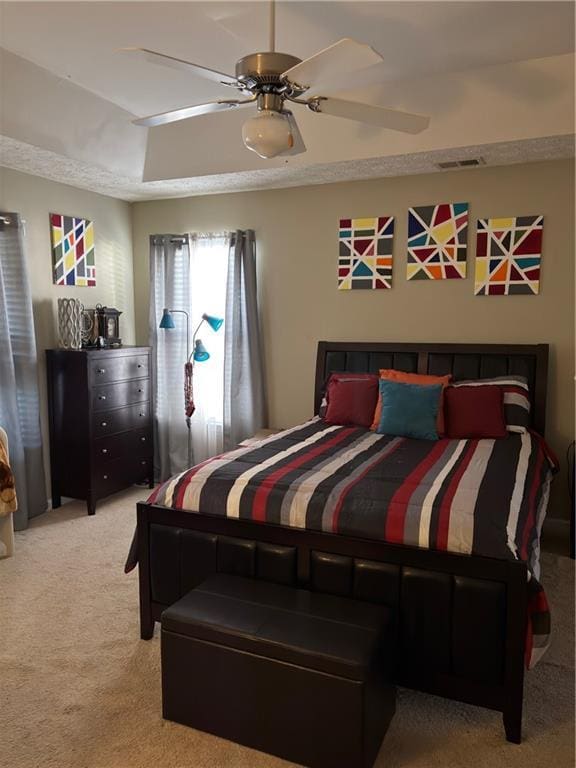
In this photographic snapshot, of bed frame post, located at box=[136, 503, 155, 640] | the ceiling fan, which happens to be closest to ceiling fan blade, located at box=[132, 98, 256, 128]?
the ceiling fan

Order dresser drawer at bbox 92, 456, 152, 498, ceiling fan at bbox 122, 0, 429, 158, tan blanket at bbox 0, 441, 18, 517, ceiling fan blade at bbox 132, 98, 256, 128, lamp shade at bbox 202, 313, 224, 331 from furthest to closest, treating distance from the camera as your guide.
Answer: lamp shade at bbox 202, 313, 224, 331, dresser drawer at bbox 92, 456, 152, 498, tan blanket at bbox 0, 441, 18, 517, ceiling fan blade at bbox 132, 98, 256, 128, ceiling fan at bbox 122, 0, 429, 158

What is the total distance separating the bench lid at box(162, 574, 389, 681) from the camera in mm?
1841

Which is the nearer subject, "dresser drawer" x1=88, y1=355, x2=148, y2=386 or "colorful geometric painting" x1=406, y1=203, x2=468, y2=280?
"colorful geometric painting" x1=406, y1=203, x2=468, y2=280

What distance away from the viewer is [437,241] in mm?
4117

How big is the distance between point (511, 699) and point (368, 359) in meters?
2.63

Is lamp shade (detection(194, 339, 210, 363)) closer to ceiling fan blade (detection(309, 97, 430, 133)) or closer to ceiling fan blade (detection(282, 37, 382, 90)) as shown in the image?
ceiling fan blade (detection(309, 97, 430, 133))

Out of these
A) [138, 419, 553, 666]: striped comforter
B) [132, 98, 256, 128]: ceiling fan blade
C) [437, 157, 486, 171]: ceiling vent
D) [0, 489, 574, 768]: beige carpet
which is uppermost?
[437, 157, 486, 171]: ceiling vent

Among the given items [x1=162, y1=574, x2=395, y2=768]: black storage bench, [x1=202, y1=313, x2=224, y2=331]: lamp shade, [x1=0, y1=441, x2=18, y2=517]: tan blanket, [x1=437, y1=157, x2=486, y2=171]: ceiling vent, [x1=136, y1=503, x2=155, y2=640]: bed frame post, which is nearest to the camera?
[x1=162, y1=574, x2=395, y2=768]: black storage bench

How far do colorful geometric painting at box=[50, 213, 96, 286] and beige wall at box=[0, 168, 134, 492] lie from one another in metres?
0.05

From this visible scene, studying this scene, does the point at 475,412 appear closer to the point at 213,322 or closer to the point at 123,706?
the point at 213,322

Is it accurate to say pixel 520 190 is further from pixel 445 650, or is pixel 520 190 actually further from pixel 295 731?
pixel 295 731

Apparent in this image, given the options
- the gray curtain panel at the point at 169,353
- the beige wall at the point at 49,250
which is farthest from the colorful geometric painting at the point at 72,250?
the gray curtain panel at the point at 169,353

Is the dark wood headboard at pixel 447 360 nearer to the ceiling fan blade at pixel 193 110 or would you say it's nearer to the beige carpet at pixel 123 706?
the beige carpet at pixel 123 706

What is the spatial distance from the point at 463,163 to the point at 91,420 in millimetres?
3124
